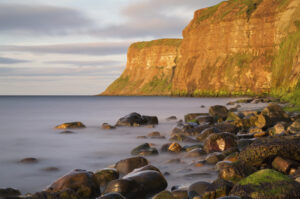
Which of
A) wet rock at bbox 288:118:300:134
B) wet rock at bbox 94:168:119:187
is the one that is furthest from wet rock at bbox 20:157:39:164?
wet rock at bbox 288:118:300:134

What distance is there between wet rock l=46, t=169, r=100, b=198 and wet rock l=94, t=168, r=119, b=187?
39cm

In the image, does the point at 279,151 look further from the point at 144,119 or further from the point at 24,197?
the point at 144,119

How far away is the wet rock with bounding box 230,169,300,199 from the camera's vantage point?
398 cm

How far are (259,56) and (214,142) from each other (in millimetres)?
67795

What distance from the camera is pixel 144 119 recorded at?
57.9ft

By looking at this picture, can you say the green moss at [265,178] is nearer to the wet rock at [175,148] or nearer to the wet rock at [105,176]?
the wet rock at [105,176]

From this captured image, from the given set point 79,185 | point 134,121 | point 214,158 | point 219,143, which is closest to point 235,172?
point 214,158

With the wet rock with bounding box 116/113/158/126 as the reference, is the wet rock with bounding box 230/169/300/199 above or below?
above

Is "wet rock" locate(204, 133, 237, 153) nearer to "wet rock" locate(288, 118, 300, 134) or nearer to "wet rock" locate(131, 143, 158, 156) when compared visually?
"wet rock" locate(131, 143, 158, 156)

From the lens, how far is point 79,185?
4797mm

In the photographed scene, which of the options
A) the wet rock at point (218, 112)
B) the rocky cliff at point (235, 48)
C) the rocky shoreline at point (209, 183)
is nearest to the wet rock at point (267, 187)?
the rocky shoreline at point (209, 183)

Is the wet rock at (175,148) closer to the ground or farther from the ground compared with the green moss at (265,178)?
closer to the ground

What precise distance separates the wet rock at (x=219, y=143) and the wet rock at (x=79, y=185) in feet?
12.6

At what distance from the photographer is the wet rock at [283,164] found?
17.6 feet
